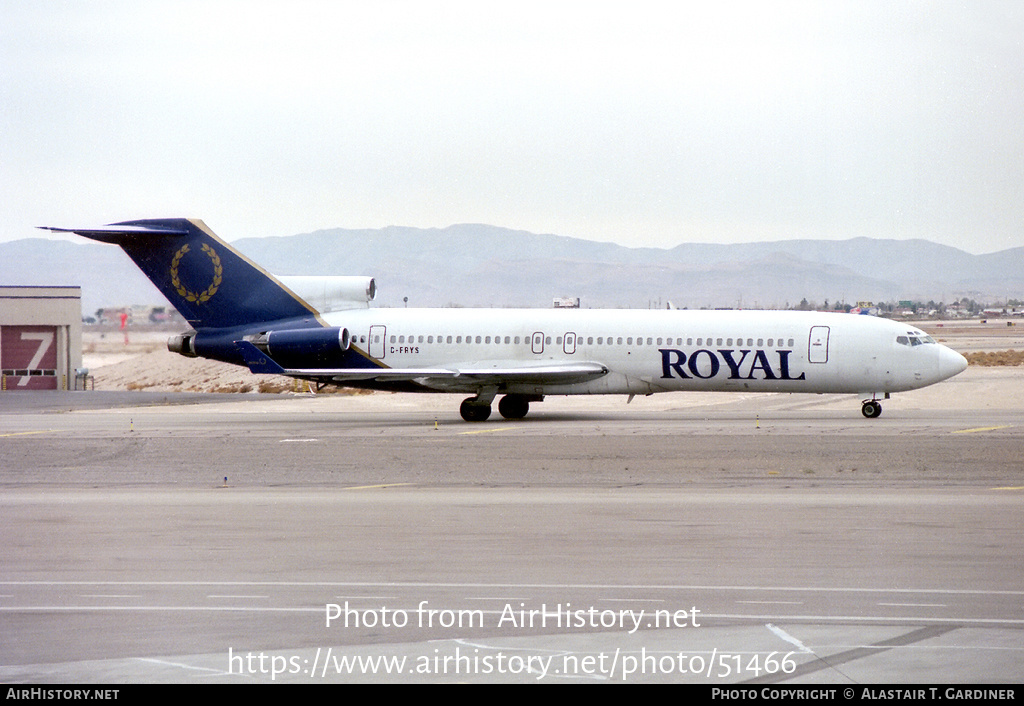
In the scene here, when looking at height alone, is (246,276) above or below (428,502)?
above

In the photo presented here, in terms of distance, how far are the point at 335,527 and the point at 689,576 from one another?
5288mm

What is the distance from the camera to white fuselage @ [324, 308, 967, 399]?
34188 mm

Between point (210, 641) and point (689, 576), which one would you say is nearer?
point (210, 641)

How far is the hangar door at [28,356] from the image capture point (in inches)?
2217

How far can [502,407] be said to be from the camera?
3631 centimetres

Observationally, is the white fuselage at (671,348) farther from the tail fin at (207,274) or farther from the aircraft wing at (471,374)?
the tail fin at (207,274)

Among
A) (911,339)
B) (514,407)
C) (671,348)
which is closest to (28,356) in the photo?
(514,407)

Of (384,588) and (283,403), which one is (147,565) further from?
(283,403)

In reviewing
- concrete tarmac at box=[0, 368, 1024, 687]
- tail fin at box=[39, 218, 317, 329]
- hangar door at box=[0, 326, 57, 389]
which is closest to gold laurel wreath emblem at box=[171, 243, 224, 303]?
tail fin at box=[39, 218, 317, 329]

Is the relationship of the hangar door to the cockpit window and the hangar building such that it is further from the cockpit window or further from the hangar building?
the cockpit window

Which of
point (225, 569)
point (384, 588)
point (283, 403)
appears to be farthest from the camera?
point (283, 403)

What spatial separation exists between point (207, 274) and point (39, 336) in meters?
23.4

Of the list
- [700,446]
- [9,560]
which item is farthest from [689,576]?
[700,446]
